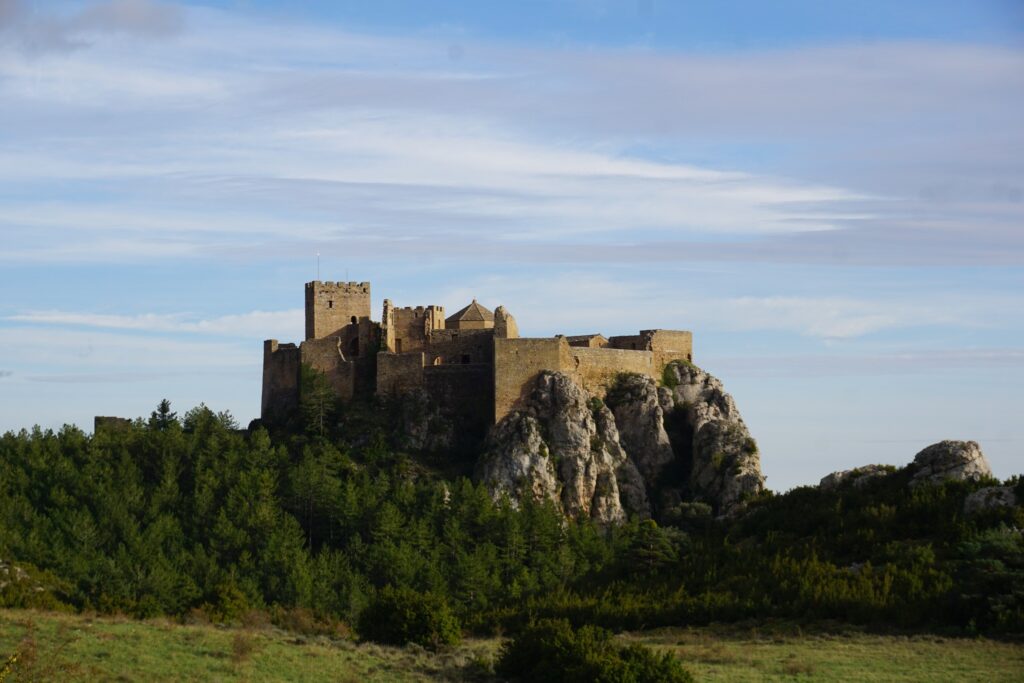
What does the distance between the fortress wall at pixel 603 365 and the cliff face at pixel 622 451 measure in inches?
22.5

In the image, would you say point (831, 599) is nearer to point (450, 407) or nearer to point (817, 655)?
point (817, 655)

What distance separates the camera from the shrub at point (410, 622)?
1629 inches

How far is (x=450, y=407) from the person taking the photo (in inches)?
2955

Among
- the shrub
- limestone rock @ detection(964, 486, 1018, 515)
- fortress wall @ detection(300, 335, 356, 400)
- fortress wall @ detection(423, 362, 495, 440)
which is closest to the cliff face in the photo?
fortress wall @ detection(423, 362, 495, 440)

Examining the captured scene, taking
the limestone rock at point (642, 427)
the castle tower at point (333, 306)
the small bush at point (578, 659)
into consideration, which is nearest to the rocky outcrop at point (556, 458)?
the limestone rock at point (642, 427)

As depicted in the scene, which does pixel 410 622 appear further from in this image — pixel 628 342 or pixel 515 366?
pixel 628 342

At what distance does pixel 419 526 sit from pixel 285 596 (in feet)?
26.7

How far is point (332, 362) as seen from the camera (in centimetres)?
7544

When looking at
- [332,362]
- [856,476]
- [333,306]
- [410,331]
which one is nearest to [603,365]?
[410,331]

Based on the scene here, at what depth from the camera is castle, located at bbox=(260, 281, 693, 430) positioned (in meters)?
74.1

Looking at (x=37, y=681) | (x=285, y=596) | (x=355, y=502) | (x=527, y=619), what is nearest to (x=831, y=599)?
(x=527, y=619)

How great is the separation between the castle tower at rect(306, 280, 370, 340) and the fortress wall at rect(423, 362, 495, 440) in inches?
180

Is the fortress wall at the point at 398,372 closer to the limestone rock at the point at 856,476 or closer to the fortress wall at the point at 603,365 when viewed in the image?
the fortress wall at the point at 603,365

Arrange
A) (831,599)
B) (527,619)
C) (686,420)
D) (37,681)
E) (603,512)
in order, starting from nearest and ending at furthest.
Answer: (37,681), (831,599), (527,619), (603,512), (686,420)
